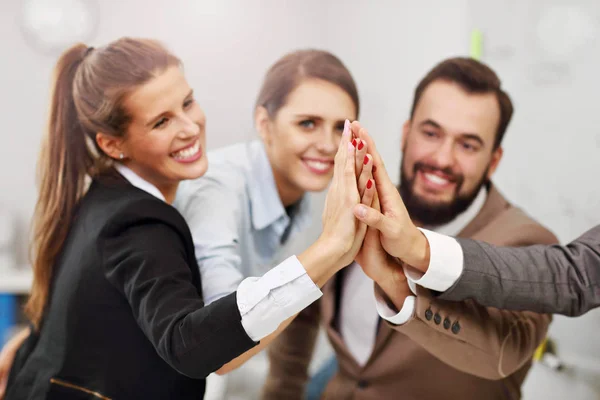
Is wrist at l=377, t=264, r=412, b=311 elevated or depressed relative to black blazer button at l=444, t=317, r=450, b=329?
elevated

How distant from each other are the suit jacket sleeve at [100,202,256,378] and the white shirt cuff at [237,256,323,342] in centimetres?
2

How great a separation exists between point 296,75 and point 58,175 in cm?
62

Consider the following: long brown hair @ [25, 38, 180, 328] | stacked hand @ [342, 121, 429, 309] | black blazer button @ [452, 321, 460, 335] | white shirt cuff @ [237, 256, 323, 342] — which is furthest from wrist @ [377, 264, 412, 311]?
long brown hair @ [25, 38, 180, 328]

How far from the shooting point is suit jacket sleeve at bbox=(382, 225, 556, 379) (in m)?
1.32

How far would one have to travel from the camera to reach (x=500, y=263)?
130 cm

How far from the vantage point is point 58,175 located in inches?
56.2

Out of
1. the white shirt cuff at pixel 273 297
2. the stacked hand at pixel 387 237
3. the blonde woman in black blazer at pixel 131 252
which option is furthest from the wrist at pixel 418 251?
the white shirt cuff at pixel 273 297

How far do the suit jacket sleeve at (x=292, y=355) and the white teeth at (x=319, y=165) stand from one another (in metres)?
0.42

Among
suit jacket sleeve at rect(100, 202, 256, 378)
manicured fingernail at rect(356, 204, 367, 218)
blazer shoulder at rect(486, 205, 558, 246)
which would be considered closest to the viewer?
suit jacket sleeve at rect(100, 202, 256, 378)

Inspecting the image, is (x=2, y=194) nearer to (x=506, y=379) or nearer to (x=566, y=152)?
(x=506, y=379)

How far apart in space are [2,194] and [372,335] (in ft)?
3.43

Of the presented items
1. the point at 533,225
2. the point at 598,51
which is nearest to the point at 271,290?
the point at 533,225

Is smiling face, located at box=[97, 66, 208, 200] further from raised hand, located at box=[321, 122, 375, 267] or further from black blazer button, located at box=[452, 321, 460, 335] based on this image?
black blazer button, located at box=[452, 321, 460, 335]

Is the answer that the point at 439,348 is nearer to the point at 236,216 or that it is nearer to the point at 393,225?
the point at 393,225
